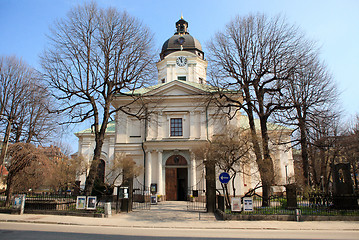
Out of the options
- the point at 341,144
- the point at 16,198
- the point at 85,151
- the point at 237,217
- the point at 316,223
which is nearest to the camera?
the point at 316,223

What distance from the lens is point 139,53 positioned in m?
22.2

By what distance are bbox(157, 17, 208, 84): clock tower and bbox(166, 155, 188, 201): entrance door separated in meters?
13.8

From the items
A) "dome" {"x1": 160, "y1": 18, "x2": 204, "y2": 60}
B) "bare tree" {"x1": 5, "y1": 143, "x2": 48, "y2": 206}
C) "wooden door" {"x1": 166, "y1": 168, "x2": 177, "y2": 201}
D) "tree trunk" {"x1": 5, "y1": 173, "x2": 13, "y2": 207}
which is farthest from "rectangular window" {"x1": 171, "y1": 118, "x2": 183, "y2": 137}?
"tree trunk" {"x1": 5, "y1": 173, "x2": 13, "y2": 207}

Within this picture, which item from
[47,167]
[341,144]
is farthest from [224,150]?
[341,144]

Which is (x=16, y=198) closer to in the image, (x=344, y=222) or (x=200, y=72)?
(x=344, y=222)

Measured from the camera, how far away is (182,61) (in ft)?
131

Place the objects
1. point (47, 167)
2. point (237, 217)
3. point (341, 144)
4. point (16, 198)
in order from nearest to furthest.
A: point (237, 217) → point (16, 198) → point (47, 167) → point (341, 144)

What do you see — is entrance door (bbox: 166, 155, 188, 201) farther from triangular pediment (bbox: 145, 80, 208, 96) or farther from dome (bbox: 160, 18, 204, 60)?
dome (bbox: 160, 18, 204, 60)

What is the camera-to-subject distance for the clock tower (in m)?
39.8

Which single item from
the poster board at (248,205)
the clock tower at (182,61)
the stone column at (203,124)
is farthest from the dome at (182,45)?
the poster board at (248,205)

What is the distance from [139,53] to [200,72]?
19.6 metres

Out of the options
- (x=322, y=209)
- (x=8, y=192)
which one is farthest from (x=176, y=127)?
(x=322, y=209)

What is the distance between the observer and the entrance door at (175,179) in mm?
29594

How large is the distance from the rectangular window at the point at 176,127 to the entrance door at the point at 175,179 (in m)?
2.54
